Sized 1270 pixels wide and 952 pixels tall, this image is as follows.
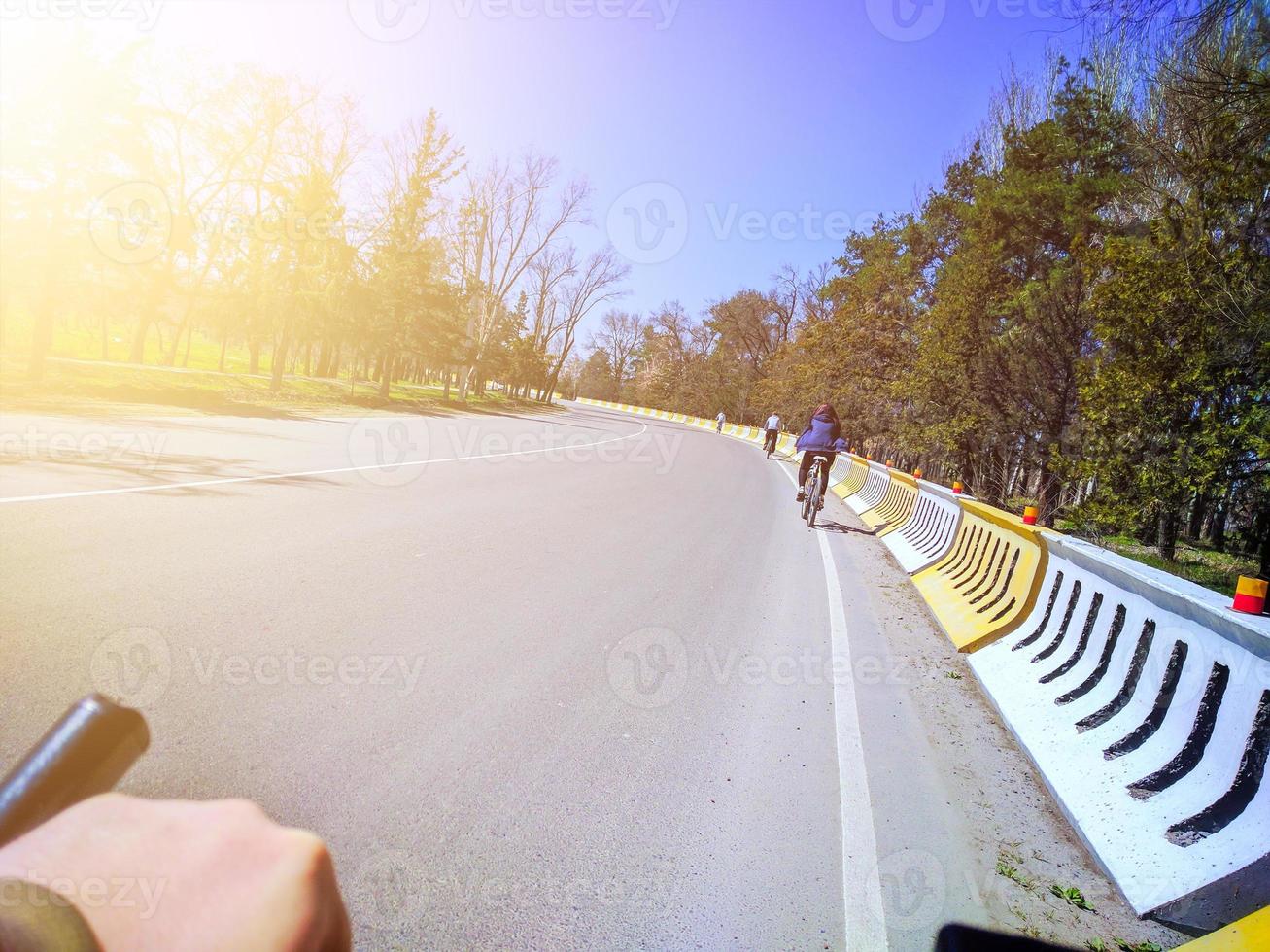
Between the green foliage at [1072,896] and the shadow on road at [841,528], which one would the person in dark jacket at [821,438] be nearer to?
the shadow on road at [841,528]

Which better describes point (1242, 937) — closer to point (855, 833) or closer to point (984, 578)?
point (855, 833)

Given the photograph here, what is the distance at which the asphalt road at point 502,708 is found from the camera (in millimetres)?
2590

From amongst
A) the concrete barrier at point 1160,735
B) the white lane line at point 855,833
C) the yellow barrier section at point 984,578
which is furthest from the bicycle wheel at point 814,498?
the concrete barrier at point 1160,735

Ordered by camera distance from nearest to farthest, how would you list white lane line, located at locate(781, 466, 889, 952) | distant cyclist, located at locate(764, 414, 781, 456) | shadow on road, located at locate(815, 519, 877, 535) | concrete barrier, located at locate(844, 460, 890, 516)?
white lane line, located at locate(781, 466, 889, 952), shadow on road, located at locate(815, 519, 877, 535), concrete barrier, located at locate(844, 460, 890, 516), distant cyclist, located at locate(764, 414, 781, 456)

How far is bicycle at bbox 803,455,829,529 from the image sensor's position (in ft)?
40.7

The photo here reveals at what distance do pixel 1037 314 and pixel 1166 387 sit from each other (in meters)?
6.03

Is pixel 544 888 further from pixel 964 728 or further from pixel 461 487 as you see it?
pixel 461 487

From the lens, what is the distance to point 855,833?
3.12m

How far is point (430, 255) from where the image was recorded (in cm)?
3481

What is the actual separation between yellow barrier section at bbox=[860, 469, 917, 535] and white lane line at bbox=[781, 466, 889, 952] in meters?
7.47

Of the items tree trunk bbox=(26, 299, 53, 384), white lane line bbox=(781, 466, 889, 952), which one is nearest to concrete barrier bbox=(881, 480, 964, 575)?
white lane line bbox=(781, 466, 889, 952)

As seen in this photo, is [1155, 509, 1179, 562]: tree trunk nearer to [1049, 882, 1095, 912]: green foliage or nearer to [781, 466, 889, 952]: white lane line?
[781, 466, 889, 952]: white lane line

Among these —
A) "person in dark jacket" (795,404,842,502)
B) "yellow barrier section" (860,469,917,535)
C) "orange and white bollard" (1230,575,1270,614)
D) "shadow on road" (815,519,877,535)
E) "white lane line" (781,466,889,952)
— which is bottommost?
"white lane line" (781,466,889,952)

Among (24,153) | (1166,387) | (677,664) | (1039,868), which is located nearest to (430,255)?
(24,153)
